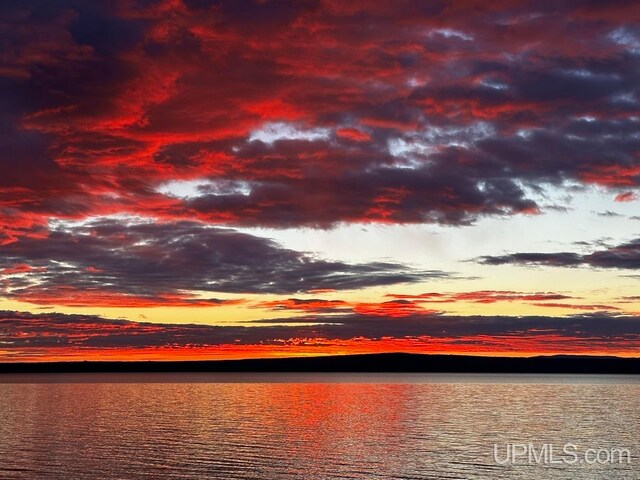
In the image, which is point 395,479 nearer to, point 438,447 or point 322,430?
point 438,447

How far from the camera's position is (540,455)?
7788 cm

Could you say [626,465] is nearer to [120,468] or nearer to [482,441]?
[482,441]

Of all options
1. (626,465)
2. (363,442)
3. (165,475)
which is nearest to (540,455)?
(626,465)

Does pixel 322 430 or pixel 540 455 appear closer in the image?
pixel 540 455

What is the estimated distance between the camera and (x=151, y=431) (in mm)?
99438

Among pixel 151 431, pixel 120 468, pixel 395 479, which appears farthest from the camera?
pixel 151 431

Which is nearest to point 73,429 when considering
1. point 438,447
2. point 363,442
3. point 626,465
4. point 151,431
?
point 151,431

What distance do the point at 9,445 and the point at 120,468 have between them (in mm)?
22999

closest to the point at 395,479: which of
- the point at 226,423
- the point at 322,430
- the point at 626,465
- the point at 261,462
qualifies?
the point at 261,462

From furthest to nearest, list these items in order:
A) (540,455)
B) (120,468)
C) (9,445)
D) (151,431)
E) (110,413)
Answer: (110,413)
(151,431)
(9,445)
(540,455)
(120,468)

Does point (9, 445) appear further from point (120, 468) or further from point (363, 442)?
point (363, 442)

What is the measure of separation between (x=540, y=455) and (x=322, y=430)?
3435cm

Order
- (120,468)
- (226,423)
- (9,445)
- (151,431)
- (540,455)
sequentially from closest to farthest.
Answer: (120,468) → (540,455) → (9,445) → (151,431) → (226,423)

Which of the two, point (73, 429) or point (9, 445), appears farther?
point (73, 429)
